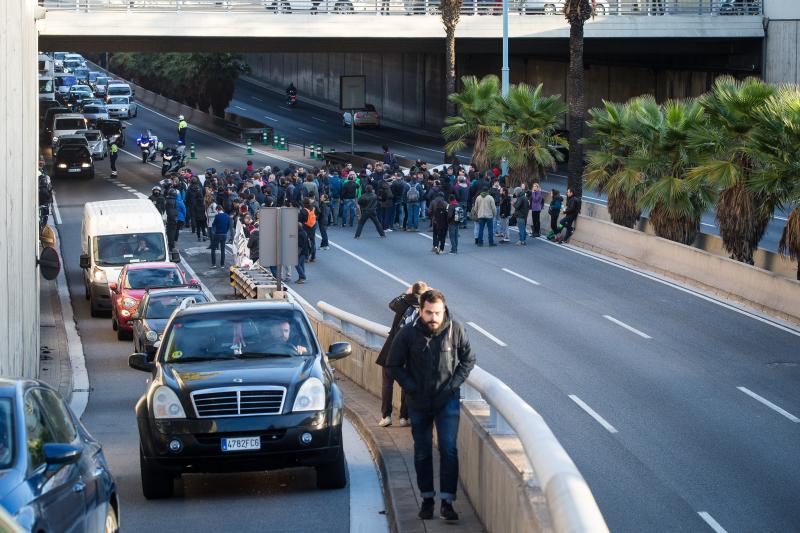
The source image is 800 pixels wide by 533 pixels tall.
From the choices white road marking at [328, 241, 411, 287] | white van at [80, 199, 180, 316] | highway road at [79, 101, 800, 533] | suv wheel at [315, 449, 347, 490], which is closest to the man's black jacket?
suv wheel at [315, 449, 347, 490]

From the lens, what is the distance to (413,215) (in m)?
42.0

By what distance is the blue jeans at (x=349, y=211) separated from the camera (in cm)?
4312

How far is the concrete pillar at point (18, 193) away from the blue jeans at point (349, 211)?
19.9 metres

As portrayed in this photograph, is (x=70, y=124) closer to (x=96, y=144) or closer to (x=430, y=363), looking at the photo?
(x=96, y=144)

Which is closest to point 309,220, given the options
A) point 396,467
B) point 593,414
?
point 593,414

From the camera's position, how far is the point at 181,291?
26094 mm

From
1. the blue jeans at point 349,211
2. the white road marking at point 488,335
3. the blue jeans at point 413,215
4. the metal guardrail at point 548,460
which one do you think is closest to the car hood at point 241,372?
the metal guardrail at point 548,460

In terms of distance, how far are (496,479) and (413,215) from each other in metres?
32.3

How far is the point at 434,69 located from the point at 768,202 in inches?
2218

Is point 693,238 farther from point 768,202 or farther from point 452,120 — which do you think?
point 452,120

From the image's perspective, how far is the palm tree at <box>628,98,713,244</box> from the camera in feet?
108

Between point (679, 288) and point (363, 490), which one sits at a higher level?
point (363, 490)

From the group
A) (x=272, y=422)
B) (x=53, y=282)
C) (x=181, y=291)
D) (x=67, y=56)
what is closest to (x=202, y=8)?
(x=53, y=282)

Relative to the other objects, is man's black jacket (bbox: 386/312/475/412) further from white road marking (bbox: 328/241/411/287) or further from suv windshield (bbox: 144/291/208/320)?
white road marking (bbox: 328/241/411/287)
